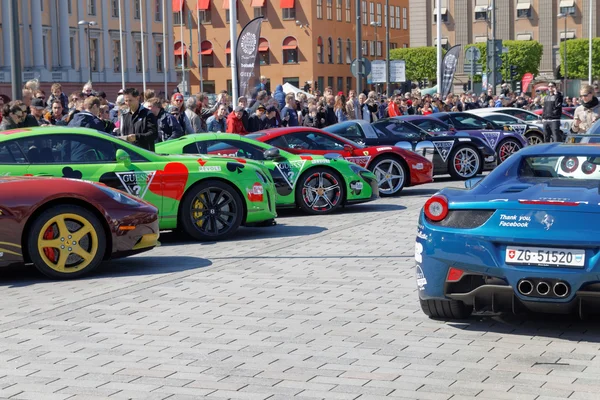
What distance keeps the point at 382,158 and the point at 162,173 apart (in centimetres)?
694

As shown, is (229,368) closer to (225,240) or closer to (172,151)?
(225,240)

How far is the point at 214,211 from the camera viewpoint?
41.4ft

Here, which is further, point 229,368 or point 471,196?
point 471,196

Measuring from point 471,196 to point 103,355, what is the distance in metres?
2.64

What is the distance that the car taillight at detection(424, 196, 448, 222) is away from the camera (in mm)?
7281

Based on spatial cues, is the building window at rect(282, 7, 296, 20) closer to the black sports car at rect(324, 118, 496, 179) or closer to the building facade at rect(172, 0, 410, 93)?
the building facade at rect(172, 0, 410, 93)

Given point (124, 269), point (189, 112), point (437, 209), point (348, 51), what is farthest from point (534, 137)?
point (348, 51)

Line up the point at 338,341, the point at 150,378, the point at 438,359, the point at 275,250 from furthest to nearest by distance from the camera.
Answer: the point at 275,250, the point at 338,341, the point at 438,359, the point at 150,378

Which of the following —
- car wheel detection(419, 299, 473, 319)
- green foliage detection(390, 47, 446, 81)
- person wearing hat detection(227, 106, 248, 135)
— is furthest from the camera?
green foliage detection(390, 47, 446, 81)

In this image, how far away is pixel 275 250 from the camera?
11.7m

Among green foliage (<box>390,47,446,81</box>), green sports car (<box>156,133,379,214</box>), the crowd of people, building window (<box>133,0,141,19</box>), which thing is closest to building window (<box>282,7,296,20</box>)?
green foliage (<box>390,47,446,81</box>)

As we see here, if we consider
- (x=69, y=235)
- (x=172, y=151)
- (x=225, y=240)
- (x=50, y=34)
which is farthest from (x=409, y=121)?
(x=50, y=34)

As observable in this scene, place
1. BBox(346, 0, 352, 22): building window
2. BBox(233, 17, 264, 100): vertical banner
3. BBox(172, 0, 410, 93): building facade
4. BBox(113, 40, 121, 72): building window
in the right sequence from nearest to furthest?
BBox(233, 17, 264, 100): vertical banner
BBox(113, 40, 121, 72): building window
BBox(172, 0, 410, 93): building facade
BBox(346, 0, 352, 22): building window

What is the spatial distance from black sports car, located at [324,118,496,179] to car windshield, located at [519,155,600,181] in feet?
35.7
